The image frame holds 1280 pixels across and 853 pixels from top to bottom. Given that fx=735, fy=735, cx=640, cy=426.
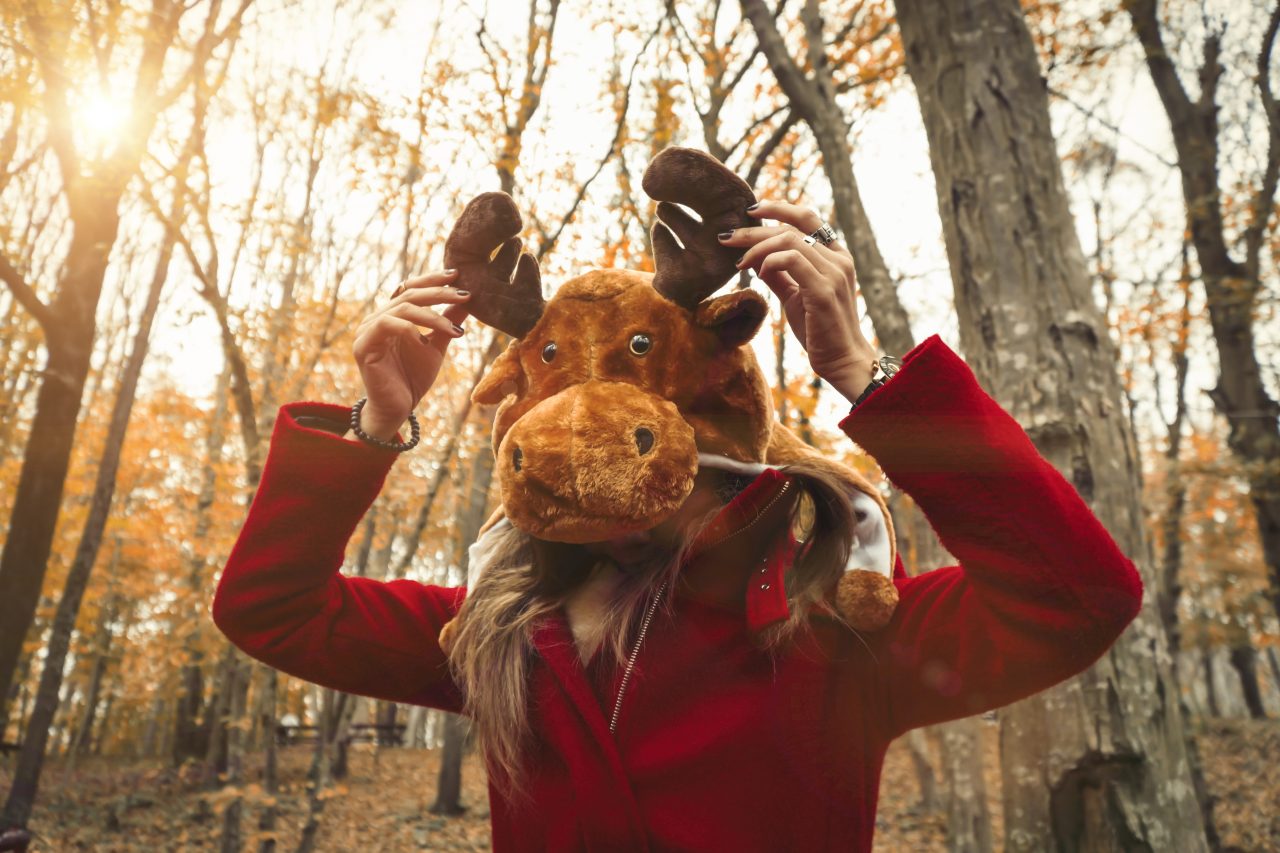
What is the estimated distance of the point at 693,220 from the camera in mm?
1616

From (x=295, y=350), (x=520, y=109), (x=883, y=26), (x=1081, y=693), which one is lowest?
(x=1081, y=693)

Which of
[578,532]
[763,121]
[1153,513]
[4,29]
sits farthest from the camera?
[1153,513]

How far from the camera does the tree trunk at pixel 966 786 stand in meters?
5.84

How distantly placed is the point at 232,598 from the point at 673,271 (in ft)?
4.11

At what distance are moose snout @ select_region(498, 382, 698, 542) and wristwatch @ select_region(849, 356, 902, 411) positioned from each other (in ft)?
1.13

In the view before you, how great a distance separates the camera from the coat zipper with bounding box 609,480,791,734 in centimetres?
154

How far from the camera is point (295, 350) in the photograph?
27.2ft

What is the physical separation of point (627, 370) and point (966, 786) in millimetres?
5858

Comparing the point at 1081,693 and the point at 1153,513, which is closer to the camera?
the point at 1081,693

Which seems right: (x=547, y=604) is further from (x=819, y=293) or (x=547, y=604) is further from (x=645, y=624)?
(x=819, y=293)

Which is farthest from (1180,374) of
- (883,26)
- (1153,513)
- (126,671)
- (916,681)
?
(126,671)

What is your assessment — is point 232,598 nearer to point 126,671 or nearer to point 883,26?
point 883,26

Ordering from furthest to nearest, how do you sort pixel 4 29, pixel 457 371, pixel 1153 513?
1. pixel 1153 513
2. pixel 457 371
3. pixel 4 29

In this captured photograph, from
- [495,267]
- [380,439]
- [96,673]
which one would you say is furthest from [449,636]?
[96,673]
